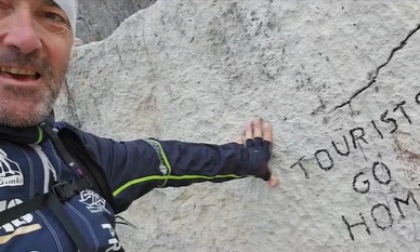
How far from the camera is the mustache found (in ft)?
3.71

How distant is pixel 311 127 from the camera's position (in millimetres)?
1748

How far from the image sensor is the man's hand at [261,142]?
1779 millimetres

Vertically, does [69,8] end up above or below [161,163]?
above

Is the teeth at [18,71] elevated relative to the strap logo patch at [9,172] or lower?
elevated

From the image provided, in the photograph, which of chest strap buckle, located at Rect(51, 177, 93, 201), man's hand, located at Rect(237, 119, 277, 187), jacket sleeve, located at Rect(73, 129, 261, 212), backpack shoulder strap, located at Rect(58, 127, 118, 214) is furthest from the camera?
man's hand, located at Rect(237, 119, 277, 187)

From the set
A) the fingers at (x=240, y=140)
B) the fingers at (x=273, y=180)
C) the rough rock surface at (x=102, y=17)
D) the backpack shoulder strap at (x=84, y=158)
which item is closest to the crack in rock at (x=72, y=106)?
the fingers at (x=240, y=140)

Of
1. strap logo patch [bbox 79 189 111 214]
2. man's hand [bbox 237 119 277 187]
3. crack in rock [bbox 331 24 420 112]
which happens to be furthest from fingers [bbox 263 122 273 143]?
strap logo patch [bbox 79 189 111 214]

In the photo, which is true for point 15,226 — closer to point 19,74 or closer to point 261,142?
point 19,74

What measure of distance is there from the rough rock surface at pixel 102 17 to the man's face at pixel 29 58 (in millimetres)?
2689

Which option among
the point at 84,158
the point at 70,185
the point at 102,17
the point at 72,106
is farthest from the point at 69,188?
the point at 102,17

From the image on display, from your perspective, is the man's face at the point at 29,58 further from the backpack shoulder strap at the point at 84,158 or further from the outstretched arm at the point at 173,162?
the outstretched arm at the point at 173,162

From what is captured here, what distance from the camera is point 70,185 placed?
3.97 feet

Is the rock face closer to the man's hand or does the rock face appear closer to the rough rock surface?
the man's hand

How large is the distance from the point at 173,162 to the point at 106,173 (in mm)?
245
